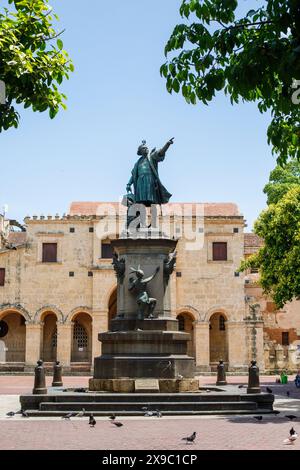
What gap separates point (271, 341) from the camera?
41.5m

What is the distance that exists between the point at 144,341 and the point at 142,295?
3.78 feet

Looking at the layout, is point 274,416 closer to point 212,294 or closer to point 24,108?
point 24,108

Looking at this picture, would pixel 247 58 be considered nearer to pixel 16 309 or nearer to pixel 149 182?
pixel 149 182

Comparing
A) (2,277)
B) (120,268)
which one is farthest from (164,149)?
(2,277)

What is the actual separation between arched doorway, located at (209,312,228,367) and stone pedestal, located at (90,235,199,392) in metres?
26.4

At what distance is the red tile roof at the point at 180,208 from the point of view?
147ft

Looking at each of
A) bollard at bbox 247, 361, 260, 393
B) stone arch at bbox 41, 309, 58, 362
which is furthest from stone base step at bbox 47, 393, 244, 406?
stone arch at bbox 41, 309, 58, 362

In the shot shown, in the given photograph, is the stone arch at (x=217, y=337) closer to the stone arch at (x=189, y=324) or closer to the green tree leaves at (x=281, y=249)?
the stone arch at (x=189, y=324)

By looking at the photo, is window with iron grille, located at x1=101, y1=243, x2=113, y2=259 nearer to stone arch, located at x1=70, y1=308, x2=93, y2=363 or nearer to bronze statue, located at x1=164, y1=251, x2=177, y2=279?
stone arch, located at x1=70, y1=308, x2=93, y2=363

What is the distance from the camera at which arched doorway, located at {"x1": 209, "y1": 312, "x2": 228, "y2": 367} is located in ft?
140

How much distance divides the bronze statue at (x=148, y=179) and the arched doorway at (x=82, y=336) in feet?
85.4

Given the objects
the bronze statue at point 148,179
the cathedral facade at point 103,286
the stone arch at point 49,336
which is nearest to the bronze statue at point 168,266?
the bronze statue at point 148,179
